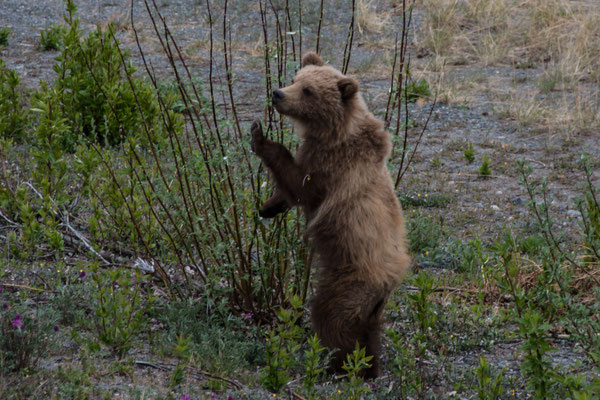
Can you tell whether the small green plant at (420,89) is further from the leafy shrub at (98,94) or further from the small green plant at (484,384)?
the small green plant at (484,384)

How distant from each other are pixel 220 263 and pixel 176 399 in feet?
4.54

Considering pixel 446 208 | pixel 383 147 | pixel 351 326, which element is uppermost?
pixel 383 147

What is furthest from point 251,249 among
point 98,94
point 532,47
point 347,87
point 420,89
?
point 532,47

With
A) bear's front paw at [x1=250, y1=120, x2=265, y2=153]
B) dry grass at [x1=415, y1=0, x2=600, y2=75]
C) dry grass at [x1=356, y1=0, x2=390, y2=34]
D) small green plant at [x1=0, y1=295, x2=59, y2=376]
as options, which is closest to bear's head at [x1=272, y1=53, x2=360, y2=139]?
bear's front paw at [x1=250, y1=120, x2=265, y2=153]

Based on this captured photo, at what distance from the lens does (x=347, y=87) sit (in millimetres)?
3787

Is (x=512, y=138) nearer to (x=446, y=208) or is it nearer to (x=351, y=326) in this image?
(x=446, y=208)

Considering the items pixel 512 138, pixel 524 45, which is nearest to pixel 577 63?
pixel 524 45

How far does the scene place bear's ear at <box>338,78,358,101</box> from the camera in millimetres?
3785

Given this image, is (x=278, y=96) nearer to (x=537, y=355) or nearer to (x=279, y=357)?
(x=279, y=357)

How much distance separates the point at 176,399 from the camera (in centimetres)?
323

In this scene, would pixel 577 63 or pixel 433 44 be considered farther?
pixel 433 44

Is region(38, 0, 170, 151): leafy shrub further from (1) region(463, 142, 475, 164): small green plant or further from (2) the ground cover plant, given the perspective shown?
(1) region(463, 142, 475, 164): small green plant

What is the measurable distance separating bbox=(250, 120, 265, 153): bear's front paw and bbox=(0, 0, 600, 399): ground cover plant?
0.15m

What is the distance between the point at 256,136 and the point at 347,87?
55cm
